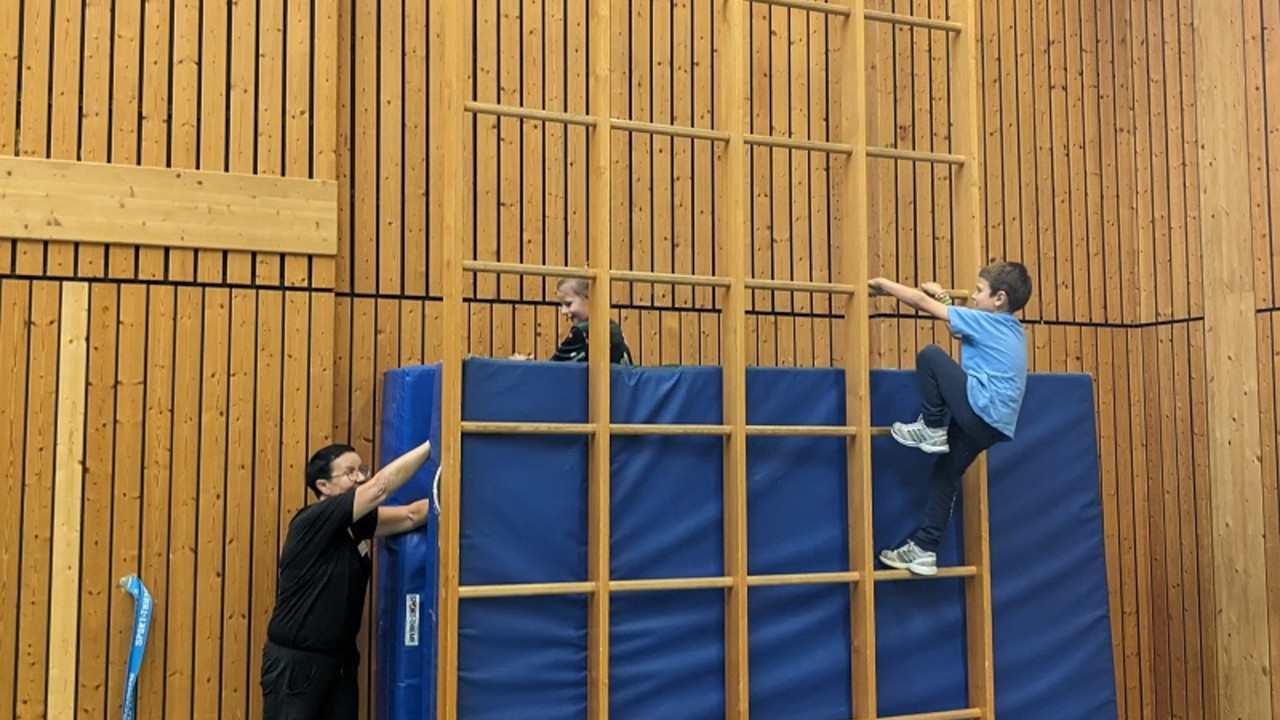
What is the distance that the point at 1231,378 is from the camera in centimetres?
719

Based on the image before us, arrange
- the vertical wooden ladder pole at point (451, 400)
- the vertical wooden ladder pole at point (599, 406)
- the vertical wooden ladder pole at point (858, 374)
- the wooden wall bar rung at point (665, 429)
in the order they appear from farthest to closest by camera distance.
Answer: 1. the vertical wooden ladder pole at point (858, 374)
2. the wooden wall bar rung at point (665, 429)
3. the vertical wooden ladder pole at point (599, 406)
4. the vertical wooden ladder pole at point (451, 400)

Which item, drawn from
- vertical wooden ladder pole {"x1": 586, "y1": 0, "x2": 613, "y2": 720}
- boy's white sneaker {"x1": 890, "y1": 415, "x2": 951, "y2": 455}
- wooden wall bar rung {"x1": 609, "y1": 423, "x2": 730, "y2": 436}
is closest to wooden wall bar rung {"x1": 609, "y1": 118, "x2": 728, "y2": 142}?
vertical wooden ladder pole {"x1": 586, "y1": 0, "x2": 613, "y2": 720}

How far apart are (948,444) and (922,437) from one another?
113mm

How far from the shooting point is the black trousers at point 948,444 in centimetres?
519

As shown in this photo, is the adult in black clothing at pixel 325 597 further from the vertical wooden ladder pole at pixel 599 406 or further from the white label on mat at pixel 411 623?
the vertical wooden ladder pole at pixel 599 406

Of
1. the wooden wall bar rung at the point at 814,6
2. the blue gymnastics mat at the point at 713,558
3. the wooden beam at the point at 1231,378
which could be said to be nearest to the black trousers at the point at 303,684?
the blue gymnastics mat at the point at 713,558

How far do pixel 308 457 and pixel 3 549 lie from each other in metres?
1.33

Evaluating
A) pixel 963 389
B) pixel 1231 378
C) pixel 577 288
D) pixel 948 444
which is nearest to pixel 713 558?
pixel 948 444

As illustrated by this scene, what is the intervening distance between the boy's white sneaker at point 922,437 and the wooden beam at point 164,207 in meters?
2.80

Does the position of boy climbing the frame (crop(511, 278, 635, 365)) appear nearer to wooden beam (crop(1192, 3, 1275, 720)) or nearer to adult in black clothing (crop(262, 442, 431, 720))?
adult in black clothing (crop(262, 442, 431, 720))

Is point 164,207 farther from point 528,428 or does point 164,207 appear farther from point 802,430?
point 802,430

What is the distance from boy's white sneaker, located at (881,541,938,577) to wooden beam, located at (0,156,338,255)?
2.97 metres

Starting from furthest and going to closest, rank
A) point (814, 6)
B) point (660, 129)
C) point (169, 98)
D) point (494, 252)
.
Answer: point (494, 252), point (169, 98), point (814, 6), point (660, 129)

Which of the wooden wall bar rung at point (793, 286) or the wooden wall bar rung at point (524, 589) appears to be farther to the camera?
the wooden wall bar rung at point (793, 286)
